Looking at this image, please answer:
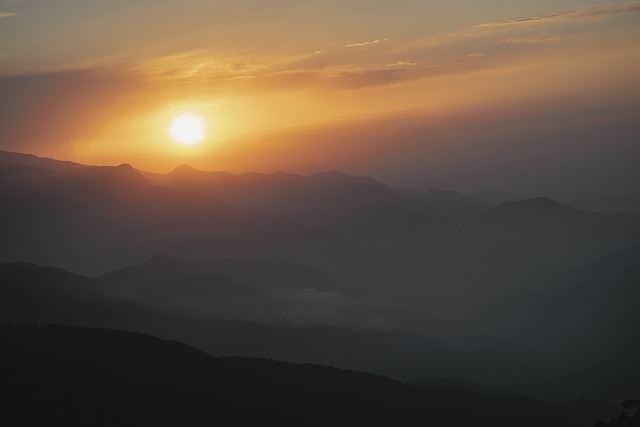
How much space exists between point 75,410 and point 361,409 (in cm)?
6609

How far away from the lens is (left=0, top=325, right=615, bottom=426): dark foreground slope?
449 ft

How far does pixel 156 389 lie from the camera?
153625 mm

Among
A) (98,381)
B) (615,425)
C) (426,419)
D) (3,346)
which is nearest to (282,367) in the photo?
(426,419)

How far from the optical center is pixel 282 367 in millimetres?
190125

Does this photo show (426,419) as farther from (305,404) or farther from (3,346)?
(3,346)

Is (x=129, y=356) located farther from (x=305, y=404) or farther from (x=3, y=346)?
(x=305, y=404)

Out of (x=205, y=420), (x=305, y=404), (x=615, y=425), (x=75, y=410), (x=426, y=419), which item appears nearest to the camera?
(x=615, y=425)

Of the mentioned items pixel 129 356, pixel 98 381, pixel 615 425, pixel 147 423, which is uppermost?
pixel 129 356

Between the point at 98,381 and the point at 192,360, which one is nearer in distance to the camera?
the point at 98,381

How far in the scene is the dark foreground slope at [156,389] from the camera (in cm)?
13675

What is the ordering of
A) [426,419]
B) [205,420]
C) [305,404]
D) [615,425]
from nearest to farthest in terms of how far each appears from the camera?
[615,425] < [205,420] < [305,404] < [426,419]

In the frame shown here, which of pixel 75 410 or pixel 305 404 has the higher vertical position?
pixel 305 404

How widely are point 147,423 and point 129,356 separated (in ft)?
106

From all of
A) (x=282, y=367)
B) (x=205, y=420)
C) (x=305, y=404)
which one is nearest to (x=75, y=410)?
(x=205, y=420)
